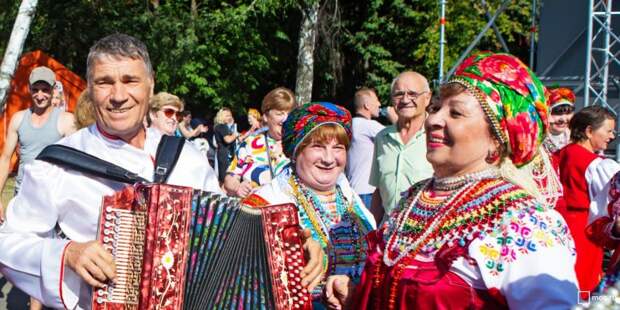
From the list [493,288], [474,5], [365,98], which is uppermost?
[474,5]

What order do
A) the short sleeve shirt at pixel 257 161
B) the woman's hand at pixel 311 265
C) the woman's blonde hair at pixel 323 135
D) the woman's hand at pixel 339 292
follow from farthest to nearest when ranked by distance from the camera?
the short sleeve shirt at pixel 257 161
the woman's blonde hair at pixel 323 135
the woman's hand at pixel 339 292
the woman's hand at pixel 311 265

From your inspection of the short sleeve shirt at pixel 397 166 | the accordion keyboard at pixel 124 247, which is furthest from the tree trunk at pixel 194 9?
the accordion keyboard at pixel 124 247

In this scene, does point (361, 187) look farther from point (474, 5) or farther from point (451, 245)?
point (474, 5)

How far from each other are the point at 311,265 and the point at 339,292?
201 mm

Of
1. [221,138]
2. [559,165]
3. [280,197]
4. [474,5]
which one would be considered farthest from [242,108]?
[280,197]

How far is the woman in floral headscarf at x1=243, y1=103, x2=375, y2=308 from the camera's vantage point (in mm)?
3498

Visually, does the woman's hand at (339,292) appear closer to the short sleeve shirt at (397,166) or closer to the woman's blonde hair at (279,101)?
the short sleeve shirt at (397,166)

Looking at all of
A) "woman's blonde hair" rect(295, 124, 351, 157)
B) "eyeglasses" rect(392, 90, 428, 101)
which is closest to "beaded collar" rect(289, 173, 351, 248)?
"woman's blonde hair" rect(295, 124, 351, 157)

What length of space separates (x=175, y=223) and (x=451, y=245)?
3.26ft

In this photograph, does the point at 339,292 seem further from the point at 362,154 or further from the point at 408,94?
the point at 362,154

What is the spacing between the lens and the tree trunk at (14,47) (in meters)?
9.58

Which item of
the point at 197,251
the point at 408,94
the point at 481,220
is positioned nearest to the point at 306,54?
the point at 408,94

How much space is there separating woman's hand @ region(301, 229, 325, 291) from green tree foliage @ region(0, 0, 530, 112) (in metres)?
13.2

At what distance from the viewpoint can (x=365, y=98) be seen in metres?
7.80
